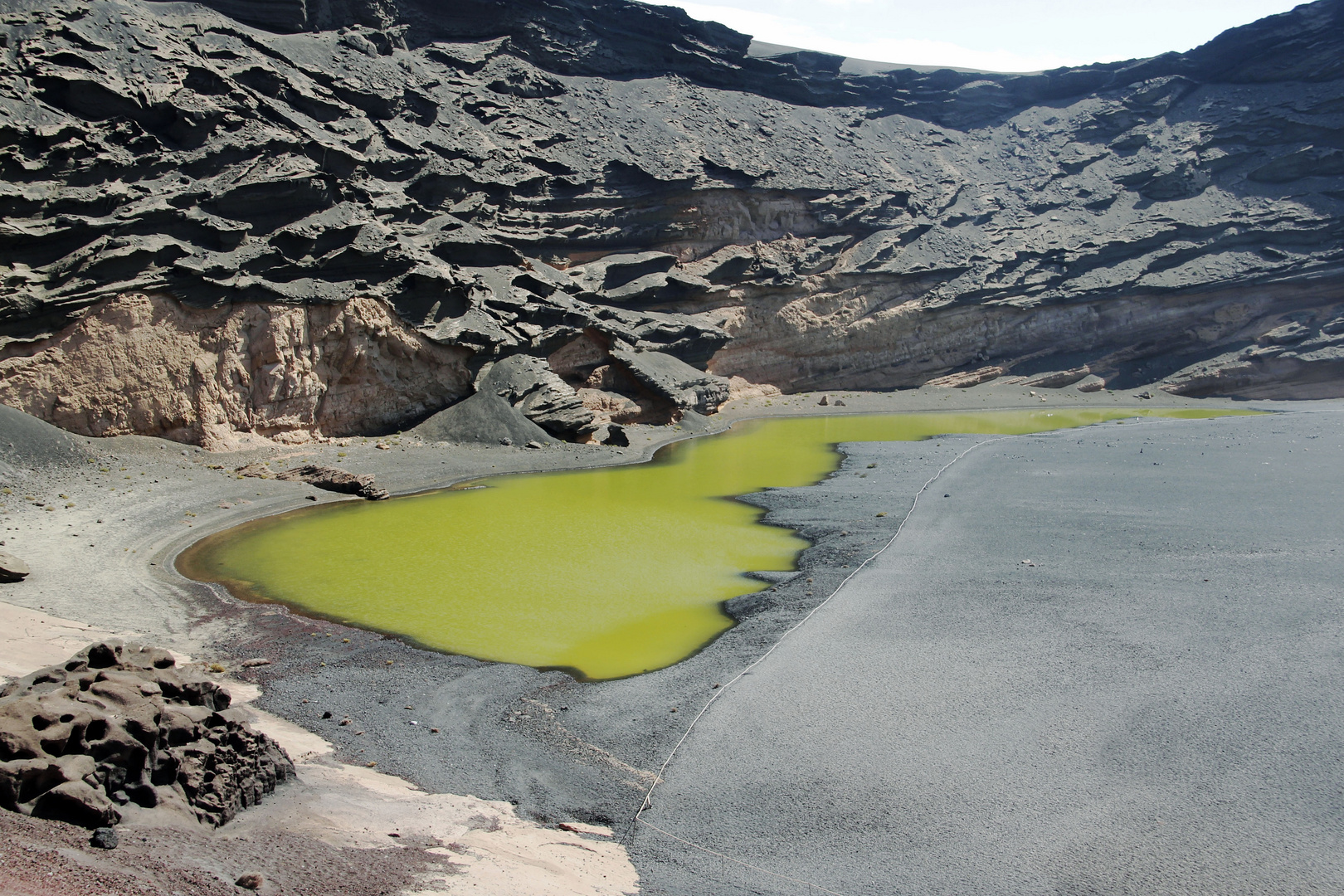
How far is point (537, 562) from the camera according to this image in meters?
15.3

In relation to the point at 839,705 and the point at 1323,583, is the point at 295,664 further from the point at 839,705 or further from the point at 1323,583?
the point at 1323,583

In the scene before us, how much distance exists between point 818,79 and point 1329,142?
29.7 metres

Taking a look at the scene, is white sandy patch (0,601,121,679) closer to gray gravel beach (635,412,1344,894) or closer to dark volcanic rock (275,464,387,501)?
gray gravel beach (635,412,1344,894)

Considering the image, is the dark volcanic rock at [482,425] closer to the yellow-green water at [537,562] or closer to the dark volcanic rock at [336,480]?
the yellow-green water at [537,562]

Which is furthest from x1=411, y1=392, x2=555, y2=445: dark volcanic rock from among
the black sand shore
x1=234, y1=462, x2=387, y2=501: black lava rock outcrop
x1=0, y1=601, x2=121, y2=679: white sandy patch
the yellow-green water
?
x1=0, y1=601, x2=121, y2=679: white sandy patch

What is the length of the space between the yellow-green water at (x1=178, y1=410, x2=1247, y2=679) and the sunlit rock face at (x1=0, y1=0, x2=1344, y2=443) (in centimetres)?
810

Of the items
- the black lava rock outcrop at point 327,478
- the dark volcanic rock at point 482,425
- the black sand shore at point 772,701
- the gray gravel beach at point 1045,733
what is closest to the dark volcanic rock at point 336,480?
the black lava rock outcrop at point 327,478

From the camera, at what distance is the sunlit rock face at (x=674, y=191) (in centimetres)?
2347

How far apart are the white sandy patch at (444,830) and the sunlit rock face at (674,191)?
1997 cm

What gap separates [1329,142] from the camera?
47.3 metres

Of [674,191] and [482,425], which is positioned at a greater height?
[674,191]

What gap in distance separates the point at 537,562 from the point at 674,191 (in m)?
31.0

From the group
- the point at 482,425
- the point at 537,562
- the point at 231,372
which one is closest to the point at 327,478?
the point at 231,372

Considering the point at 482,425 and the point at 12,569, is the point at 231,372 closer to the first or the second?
the point at 482,425
